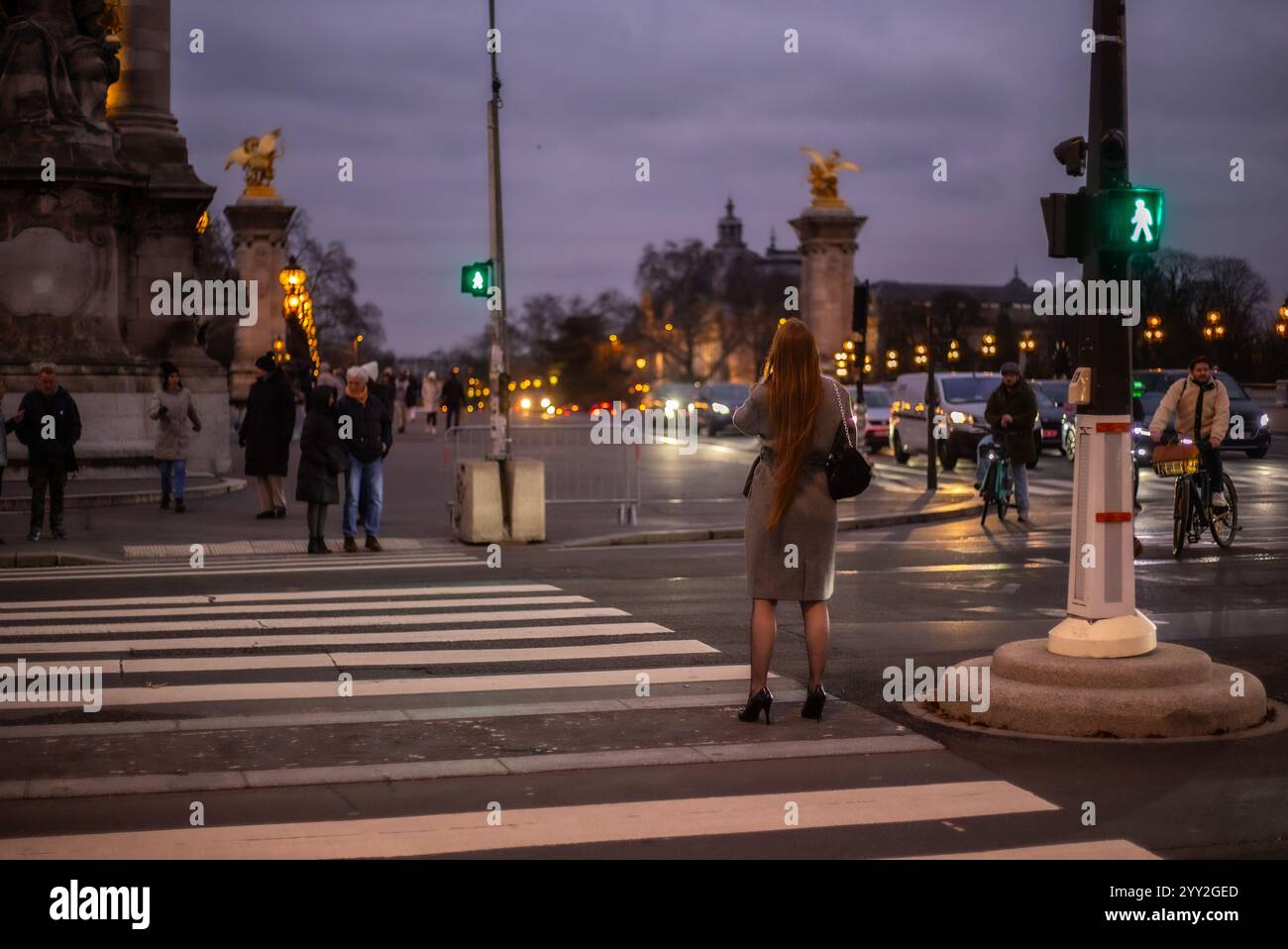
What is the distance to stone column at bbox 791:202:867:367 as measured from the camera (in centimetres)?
8575

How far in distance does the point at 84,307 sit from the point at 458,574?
14.1 m

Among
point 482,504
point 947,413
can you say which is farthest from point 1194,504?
point 947,413

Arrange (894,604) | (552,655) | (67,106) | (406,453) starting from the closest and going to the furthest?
(552,655) < (894,604) < (67,106) < (406,453)

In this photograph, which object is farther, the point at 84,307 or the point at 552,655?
the point at 84,307

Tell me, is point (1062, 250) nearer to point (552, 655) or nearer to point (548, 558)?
point (552, 655)

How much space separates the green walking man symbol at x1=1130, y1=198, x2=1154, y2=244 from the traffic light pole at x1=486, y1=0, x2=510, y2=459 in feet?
38.1

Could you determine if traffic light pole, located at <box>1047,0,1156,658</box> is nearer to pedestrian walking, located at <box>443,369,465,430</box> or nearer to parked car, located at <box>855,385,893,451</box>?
parked car, located at <box>855,385,893,451</box>

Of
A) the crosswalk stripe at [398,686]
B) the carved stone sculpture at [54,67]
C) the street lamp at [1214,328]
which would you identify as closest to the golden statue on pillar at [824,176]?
the street lamp at [1214,328]

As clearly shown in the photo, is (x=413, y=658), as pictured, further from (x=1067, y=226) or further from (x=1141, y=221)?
(x=1141, y=221)

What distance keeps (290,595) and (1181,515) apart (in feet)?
27.0

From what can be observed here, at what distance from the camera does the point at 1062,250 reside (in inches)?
334

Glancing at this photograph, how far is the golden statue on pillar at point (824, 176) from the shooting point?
8419 centimetres

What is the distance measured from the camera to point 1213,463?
54.8ft
